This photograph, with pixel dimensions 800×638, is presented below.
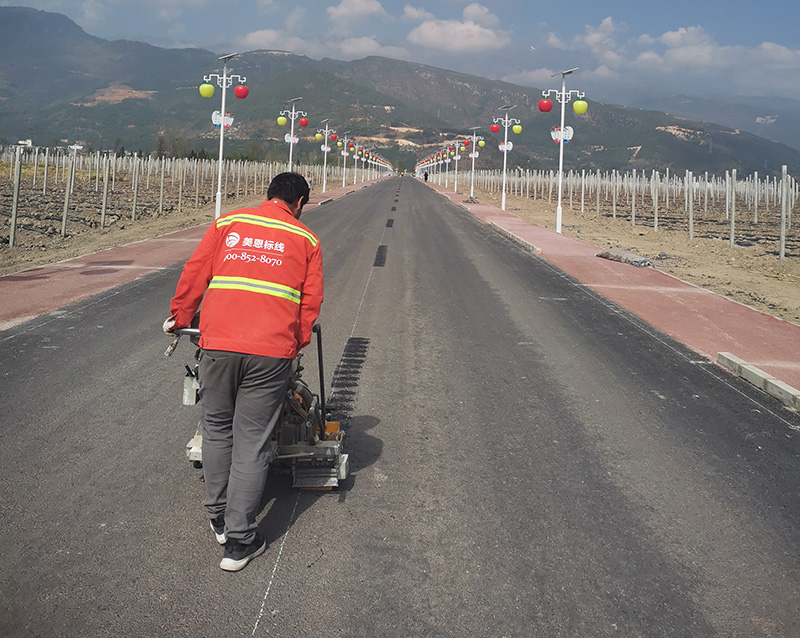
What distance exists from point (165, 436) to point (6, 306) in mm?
5606

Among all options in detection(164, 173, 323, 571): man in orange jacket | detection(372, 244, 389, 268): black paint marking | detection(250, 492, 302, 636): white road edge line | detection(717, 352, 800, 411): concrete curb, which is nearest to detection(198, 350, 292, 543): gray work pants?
detection(164, 173, 323, 571): man in orange jacket

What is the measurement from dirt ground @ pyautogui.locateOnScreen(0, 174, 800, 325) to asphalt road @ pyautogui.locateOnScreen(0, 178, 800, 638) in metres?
6.35

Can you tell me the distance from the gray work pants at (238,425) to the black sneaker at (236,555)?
4 cm

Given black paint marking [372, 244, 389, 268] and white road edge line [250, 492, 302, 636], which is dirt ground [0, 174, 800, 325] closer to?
black paint marking [372, 244, 389, 268]

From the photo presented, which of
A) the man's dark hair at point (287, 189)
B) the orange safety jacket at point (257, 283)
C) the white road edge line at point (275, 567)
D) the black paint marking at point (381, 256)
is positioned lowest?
the white road edge line at point (275, 567)

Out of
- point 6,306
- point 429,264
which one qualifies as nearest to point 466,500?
point 6,306

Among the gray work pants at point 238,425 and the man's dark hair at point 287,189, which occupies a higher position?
the man's dark hair at point 287,189

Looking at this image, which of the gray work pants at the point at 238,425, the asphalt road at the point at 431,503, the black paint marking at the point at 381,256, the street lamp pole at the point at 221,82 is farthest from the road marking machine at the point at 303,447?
the street lamp pole at the point at 221,82

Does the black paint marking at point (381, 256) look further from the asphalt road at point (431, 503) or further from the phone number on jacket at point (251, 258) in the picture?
the phone number on jacket at point (251, 258)

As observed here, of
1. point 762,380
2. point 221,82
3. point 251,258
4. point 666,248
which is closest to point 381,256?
point 762,380

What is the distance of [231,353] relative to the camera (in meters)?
3.13

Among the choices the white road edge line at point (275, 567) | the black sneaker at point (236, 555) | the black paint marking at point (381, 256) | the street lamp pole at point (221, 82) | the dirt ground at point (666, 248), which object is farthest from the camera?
the street lamp pole at point (221, 82)

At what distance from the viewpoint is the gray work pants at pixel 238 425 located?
3.15 metres

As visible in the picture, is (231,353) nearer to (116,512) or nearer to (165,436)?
(116,512)
